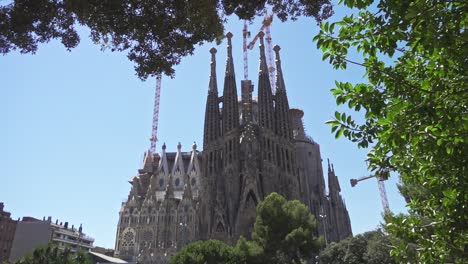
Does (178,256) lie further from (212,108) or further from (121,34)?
(212,108)

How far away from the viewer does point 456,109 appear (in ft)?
13.9

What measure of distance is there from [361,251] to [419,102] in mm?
33445

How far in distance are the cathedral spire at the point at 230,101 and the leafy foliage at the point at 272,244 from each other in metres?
21.9

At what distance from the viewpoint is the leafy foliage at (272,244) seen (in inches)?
1139

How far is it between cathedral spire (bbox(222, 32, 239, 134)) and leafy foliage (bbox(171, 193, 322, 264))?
2188cm

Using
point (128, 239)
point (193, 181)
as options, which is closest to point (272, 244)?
point (128, 239)

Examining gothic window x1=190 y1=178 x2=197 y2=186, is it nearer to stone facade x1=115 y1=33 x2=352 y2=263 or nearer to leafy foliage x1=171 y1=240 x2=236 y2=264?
stone facade x1=115 y1=33 x2=352 y2=263

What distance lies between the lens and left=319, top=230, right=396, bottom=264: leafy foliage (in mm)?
30172

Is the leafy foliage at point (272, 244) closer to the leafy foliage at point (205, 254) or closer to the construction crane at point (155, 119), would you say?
the leafy foliage at point (205, 254)

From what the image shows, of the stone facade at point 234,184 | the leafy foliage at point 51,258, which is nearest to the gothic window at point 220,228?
the stone facade at point 234,184

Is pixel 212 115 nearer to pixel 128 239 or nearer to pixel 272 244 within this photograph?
pixel 128 239

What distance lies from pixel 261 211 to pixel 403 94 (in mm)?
28422

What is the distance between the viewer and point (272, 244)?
1185 inches

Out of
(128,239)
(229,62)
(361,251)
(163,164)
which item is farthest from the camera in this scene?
(163,164)
